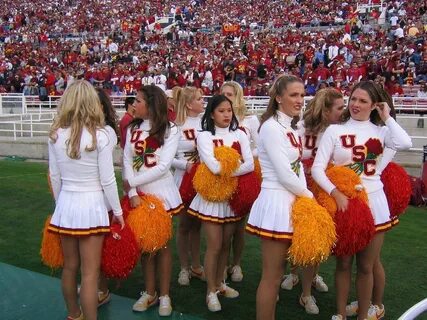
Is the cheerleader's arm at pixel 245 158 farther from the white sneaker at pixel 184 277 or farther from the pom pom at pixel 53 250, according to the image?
the pom pom at pixel 53 250

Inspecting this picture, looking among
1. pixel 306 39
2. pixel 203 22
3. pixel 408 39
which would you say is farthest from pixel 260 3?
pixel 408 39

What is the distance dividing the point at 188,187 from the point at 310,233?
1374 millimetres

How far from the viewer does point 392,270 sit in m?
4.71

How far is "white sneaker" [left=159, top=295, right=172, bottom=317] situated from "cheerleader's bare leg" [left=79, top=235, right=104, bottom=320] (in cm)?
57

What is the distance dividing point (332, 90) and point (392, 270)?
5.69 ft

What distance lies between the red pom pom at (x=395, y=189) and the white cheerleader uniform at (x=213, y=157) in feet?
2.89

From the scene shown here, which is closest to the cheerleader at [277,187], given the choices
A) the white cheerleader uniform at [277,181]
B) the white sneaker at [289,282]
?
Result: the white cheerleader uniform at [277,181]

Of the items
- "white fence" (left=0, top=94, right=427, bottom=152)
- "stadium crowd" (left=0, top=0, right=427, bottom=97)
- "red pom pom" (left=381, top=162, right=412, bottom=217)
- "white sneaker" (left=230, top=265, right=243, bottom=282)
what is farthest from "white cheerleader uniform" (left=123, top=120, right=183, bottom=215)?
"stadium crowd" (left=0, top=0, right=427, bottom=97)

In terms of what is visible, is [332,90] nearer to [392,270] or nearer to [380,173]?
[380,173]

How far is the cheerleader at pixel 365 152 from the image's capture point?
10.9 ft

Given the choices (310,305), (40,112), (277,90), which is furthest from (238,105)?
(40,112)

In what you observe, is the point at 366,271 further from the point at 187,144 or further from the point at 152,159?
the point at 187,144

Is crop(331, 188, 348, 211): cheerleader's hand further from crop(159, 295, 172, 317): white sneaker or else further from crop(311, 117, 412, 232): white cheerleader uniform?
crop(159, 295, 172, 317): white sneaker

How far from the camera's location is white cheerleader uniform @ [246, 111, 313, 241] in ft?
10.1
